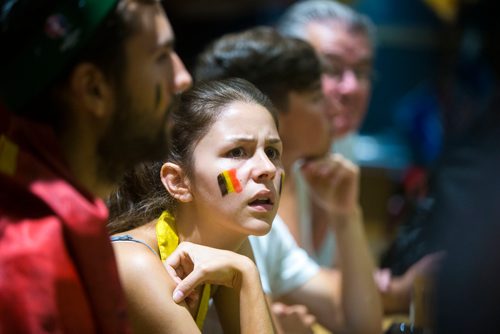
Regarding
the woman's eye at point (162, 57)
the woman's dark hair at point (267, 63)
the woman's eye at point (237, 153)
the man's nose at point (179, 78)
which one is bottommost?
the woman's dark hair at point (267, 63)

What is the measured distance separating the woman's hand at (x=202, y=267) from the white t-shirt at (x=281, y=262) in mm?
481

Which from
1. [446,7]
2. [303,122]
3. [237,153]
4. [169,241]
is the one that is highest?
[237,153]

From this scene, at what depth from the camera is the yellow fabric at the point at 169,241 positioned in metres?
1.32

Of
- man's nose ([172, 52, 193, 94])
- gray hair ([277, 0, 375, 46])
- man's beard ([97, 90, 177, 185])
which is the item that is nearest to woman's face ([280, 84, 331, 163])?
man's nose ([172, 52, 193, 94])

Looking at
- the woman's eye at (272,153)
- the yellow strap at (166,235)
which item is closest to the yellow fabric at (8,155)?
the yellow strap at (166,235)

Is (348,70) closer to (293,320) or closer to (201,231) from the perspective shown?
(293,320)

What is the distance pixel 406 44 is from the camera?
15.9 feet

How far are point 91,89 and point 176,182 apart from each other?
0.62 ft

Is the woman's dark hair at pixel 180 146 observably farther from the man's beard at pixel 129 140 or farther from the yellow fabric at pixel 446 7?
the yellow fabric at pixel 446 7

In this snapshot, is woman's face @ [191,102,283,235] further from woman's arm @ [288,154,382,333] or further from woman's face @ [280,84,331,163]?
woman's arm @ [288,154,382,333]

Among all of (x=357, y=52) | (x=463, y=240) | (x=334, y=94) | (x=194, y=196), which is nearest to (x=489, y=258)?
(x=463, y=240)

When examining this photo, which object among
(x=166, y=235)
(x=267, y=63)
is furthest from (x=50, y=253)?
(x=267, y=63)

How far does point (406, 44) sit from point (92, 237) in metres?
3.95

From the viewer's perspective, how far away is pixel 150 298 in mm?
1247
